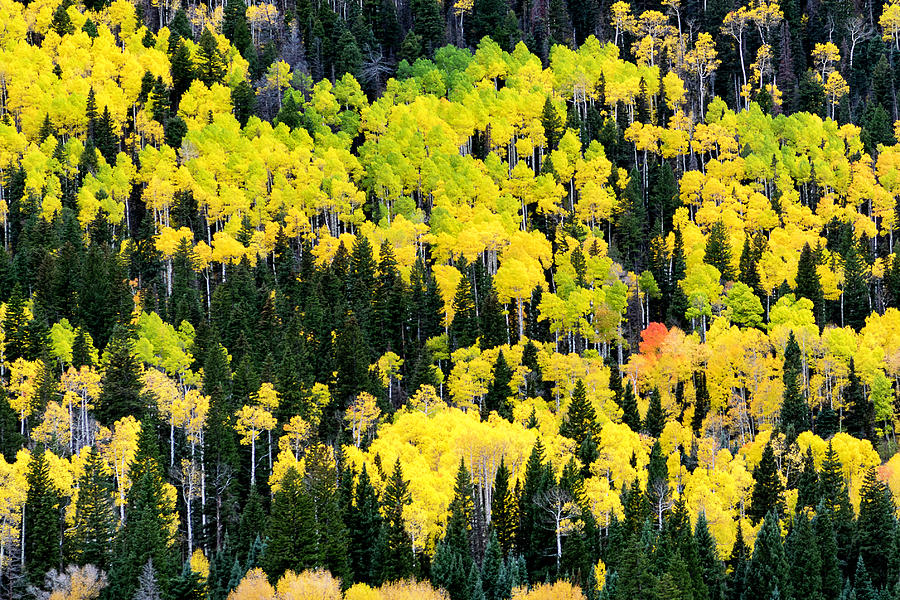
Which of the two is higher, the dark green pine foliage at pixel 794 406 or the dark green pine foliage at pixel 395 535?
the dark green pine foliage at pixel 794 406

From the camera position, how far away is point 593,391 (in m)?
123

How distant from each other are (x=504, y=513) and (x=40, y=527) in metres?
36.4

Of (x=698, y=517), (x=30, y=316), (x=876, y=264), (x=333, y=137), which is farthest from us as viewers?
(x=333, y=137)

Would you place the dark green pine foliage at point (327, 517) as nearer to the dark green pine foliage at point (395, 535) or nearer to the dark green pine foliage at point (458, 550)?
the dark green pine foliage at point (395, 535)

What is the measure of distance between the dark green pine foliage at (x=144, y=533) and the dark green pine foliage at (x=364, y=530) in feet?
45.9

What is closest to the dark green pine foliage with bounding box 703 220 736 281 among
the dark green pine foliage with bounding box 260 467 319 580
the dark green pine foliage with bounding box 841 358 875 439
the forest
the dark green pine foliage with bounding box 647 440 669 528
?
the forest

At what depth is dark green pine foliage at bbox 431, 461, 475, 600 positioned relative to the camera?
93938 mm

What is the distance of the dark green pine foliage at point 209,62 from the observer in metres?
174

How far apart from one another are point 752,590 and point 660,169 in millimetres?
74115

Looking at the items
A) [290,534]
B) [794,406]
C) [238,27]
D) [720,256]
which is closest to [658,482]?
[794,406]

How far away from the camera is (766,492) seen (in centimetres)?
10638

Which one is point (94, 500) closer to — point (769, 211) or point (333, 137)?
point (333, 137)

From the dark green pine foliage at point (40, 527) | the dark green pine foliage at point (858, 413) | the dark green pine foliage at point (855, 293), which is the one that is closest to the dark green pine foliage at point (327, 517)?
the dark green pine foliage at point (40, 527)

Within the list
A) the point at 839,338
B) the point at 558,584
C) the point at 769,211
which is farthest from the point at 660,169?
the point at 558,584
